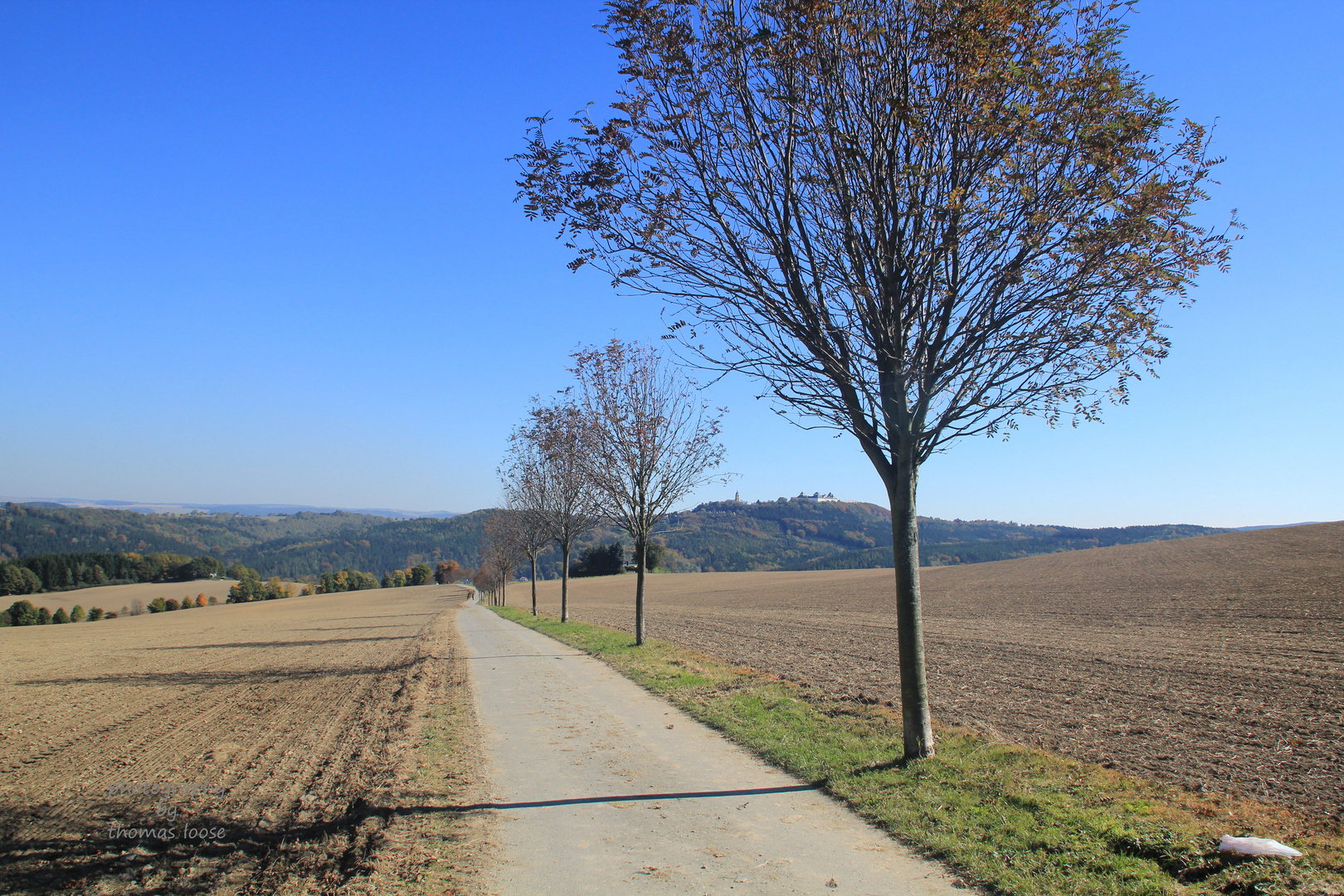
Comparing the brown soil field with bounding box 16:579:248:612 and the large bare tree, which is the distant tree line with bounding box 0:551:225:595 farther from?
the large bare tree

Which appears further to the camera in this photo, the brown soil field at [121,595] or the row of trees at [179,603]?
the brown soil field at [121,595]

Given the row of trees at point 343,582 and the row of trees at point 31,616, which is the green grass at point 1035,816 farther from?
the row of trees at point 343,582

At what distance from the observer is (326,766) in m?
7.57

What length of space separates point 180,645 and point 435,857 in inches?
1079

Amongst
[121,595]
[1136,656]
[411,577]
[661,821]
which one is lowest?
[411,577]

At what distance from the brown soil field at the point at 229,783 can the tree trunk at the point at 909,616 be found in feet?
15.0

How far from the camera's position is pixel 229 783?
706 centimetres

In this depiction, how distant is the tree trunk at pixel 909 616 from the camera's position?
24.3 feet

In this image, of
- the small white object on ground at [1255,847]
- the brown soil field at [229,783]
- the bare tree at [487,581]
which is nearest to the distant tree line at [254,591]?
the bare tree at [487,581]

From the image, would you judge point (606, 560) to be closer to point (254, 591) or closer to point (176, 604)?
point (254, 591)

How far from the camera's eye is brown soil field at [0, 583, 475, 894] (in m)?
4.87

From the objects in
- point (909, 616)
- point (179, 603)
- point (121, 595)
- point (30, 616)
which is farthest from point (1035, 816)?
point (121, 595)

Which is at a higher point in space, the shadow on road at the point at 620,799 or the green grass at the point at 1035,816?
the green grass at the point at 1035,816

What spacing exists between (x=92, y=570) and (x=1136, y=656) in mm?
133582
